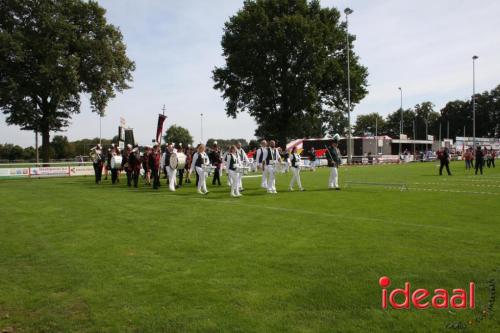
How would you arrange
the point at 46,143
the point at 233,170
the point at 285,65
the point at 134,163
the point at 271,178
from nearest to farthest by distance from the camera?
the point at 233,170
the point at 271,178
the point at 134,163
the point at 46,143
the point at 285,65

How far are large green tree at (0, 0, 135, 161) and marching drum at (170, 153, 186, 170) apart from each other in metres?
22.9

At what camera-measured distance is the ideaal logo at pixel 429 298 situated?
504 cm

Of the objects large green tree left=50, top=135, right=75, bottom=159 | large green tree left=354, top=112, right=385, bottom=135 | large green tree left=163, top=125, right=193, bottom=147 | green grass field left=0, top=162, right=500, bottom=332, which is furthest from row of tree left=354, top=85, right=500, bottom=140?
green grass field left=0, top=162, right=500, bottom=332

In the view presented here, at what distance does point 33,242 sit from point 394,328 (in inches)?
295

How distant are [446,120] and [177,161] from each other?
126 metres

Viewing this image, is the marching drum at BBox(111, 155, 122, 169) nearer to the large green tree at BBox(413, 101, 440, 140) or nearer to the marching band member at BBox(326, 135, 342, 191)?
the marching band member at BBox(326, 135, 342, 191)

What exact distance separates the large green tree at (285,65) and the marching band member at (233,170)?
1169 inches

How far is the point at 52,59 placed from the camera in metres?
38.6

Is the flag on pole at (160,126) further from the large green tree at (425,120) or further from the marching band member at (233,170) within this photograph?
the large green tree at (425,120)

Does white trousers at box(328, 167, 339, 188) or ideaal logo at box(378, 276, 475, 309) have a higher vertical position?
white trousers at box(328, 167, 339, 188)

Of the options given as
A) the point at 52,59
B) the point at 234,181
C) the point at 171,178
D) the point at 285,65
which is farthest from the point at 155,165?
the point at 285,65

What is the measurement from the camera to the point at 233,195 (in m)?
17.3

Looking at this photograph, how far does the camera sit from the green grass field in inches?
187

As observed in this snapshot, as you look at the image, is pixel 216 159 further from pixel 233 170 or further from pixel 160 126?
pixel 233 170
